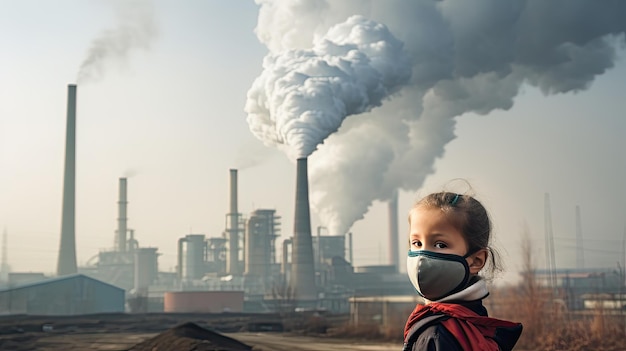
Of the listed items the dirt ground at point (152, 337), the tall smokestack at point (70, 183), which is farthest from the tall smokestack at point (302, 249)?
the tall smokestack at point (70, 183)

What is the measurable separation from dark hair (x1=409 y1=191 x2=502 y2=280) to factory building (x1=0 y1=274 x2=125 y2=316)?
148 ft

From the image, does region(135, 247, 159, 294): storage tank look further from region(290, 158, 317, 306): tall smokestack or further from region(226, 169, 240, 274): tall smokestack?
region(290, 158, 317, 306): tall smokestack

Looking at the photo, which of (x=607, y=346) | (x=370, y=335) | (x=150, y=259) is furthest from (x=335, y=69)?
(x=150, y=259)

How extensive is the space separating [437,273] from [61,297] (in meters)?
48.8

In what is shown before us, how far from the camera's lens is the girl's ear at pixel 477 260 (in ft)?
4.82

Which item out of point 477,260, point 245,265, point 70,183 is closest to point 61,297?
point 70,183

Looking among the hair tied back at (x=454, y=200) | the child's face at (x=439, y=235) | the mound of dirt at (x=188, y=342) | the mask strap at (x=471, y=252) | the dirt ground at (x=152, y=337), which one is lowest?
the dirt ground at (x=152, y=337)

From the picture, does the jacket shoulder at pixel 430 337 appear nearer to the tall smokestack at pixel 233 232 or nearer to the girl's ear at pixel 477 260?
the girl's ear at pixel 477 260

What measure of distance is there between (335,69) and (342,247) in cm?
2585

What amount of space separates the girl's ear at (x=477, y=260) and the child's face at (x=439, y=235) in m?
0.03

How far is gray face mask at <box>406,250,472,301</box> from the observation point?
4.55ft

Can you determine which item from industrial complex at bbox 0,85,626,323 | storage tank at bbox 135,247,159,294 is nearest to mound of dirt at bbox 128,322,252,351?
industrial complex at bbox 0,85,626,323

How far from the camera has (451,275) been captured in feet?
4.58

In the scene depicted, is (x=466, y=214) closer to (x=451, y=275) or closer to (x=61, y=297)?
(x=451, y=275)
